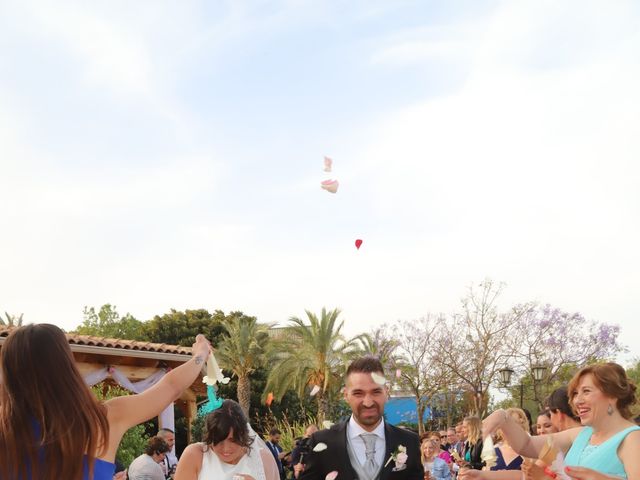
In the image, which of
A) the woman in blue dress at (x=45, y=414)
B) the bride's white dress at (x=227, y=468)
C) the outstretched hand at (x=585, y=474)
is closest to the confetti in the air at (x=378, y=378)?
the outstretched hand at (x=585, y=474)

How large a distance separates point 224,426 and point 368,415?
1724 mm

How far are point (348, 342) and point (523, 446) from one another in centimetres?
3164

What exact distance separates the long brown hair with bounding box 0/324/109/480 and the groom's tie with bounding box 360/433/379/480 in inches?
50.5

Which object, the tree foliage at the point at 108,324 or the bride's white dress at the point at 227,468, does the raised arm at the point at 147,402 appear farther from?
the tree foliage at the point at 108,324

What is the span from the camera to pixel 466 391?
129 feet

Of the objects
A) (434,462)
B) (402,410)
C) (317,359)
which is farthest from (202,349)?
A: (402,410)

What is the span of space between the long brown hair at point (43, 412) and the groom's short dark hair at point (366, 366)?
121 centimetres

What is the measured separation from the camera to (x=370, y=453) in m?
3.67

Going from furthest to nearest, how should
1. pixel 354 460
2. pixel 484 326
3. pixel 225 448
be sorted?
pixel 484 326
pixel 225 448
pixel 354 460

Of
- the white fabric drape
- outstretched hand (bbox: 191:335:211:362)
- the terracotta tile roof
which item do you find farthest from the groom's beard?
the white fabric drape

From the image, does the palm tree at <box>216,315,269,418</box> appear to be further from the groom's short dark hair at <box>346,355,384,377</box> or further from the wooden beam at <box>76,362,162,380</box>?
the groom's short dark hair at <box>346,355,384,377</box>

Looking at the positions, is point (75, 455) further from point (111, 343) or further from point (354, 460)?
point (111, 343)

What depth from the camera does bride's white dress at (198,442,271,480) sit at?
5.04 m

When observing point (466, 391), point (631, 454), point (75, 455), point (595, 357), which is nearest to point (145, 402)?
point (75, 455)
